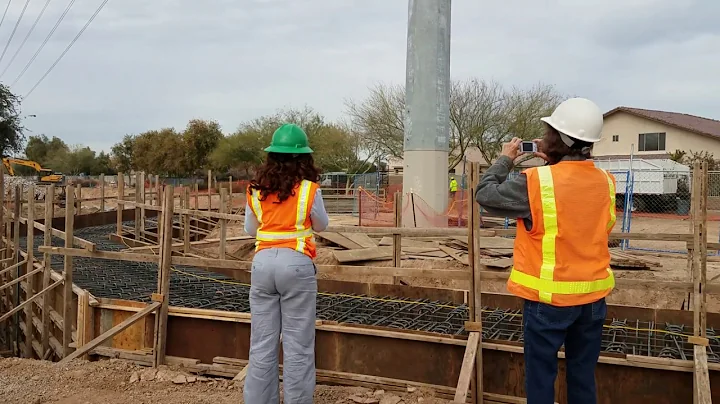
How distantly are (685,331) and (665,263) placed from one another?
6586 millimetres

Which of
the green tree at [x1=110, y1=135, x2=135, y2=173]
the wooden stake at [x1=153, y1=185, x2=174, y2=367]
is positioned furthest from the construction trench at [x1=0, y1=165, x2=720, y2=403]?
the green tree at [x1=110, y1=135, x2=135, y2=173]

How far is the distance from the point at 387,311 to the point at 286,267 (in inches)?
123

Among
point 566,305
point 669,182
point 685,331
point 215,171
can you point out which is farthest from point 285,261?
point 215,171

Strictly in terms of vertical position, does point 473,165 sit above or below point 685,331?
above

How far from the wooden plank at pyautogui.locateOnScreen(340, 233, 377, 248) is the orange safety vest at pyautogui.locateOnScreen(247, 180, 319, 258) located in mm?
7913

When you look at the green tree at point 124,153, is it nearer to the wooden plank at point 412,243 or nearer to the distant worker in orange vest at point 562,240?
the wooden plank at point 412,243

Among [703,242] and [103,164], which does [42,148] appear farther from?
[703,242]

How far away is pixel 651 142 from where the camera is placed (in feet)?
107

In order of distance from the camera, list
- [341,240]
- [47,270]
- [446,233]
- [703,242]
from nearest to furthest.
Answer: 1. [703,242]
2. [446,233]
3. [47,270]
4. [341,240]

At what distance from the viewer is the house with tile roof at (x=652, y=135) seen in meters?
30.7

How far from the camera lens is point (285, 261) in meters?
3.17

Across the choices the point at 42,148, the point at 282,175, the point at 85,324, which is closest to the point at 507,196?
the point at 282,175

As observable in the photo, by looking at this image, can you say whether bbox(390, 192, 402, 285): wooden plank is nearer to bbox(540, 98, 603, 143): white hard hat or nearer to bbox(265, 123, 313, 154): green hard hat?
bbox(265, 123, 313, 154): green hard hat

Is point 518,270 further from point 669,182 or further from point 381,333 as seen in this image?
point 669,182
